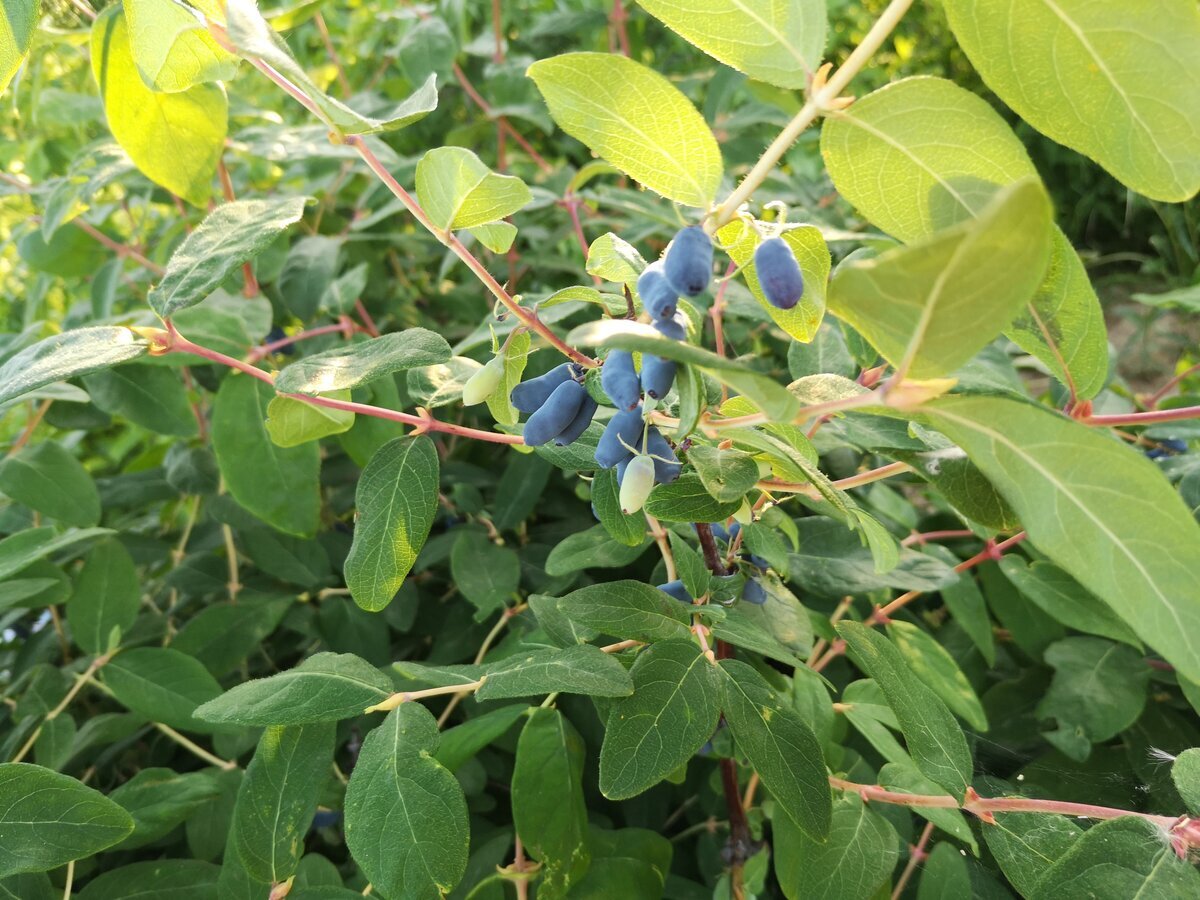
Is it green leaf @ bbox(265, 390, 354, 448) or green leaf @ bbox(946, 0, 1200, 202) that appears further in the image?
green leaf @ bbox(265, 390, 354, 448)

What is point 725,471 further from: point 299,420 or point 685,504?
point 299,420

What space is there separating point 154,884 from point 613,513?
25.0 inches

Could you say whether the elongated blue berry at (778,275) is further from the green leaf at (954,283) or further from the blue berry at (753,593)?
the blue berry at (753,593)

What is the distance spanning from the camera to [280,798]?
79 centimetres

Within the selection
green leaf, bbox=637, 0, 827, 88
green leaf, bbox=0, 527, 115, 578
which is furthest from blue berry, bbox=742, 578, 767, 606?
green leaf, bbox=0, 527, 115, 578

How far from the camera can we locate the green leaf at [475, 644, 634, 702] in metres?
0.66

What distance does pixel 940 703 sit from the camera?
782 mm

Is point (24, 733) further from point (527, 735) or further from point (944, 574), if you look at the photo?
point (944, 574)

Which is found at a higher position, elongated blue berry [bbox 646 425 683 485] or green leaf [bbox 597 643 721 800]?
elongated blue berry [bbox 646 425 683 485]

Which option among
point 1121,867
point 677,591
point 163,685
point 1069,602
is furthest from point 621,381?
point 163,685

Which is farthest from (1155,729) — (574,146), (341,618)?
(574,146)

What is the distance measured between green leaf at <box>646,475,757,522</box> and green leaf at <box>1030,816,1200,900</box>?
325 mm

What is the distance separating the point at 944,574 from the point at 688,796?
1.74ft

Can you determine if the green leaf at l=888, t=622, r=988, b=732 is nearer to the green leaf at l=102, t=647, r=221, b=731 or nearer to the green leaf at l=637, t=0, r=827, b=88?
the green leaf at l=637, t=0, r=827, b=88
